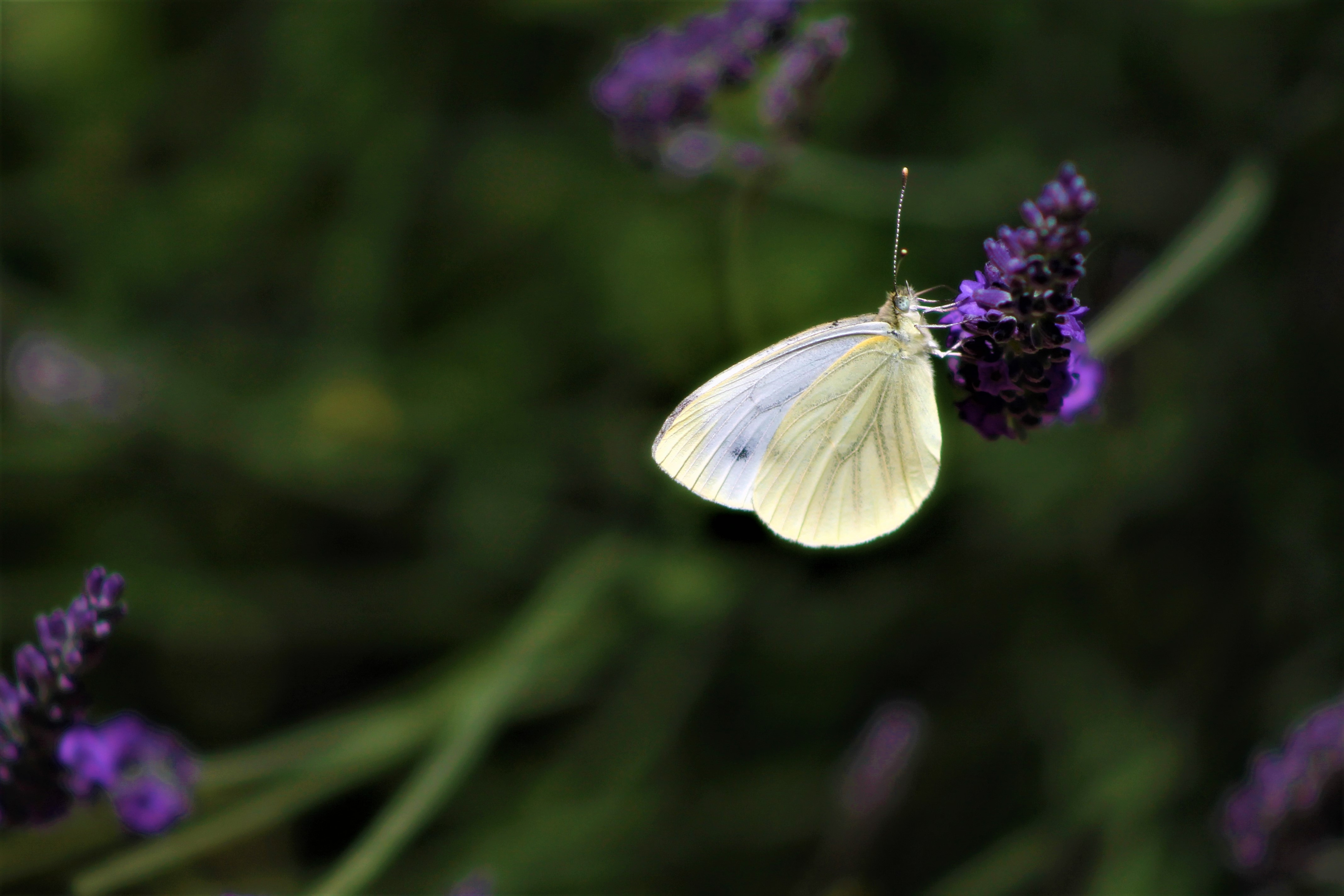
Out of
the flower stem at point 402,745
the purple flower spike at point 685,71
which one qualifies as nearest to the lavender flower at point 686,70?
the purple flower spike at point 685,71

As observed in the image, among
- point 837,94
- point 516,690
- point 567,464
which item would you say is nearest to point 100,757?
point 516,690

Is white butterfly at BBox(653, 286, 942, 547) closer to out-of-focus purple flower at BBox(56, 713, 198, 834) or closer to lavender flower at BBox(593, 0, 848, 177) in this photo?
lavender flower at BBox(593, 0, 848, 177)

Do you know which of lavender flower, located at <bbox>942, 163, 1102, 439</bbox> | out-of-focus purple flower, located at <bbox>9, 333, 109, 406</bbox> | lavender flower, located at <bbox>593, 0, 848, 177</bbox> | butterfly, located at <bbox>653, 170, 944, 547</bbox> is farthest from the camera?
out-of-focus purple flower, located at <bbox>9, 333, 109, 406</bbox>

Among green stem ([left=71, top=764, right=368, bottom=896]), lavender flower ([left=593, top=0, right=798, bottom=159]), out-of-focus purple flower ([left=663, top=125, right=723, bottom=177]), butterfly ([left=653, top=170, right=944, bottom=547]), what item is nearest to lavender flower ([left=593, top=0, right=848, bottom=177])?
lavender flower ([left=593, top=0, right=798, bottom=159])

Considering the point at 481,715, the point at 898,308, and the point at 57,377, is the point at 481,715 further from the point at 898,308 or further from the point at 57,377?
the point at 57,377

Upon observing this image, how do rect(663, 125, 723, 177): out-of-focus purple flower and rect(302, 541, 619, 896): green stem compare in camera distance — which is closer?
rect(302, 541, 619, 896): green stem

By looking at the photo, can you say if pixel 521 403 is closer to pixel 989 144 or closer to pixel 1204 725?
pixel 989 144

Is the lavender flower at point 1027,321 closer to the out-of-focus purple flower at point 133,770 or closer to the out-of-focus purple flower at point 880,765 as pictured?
the out-of-focus purple flower at point 880,765
